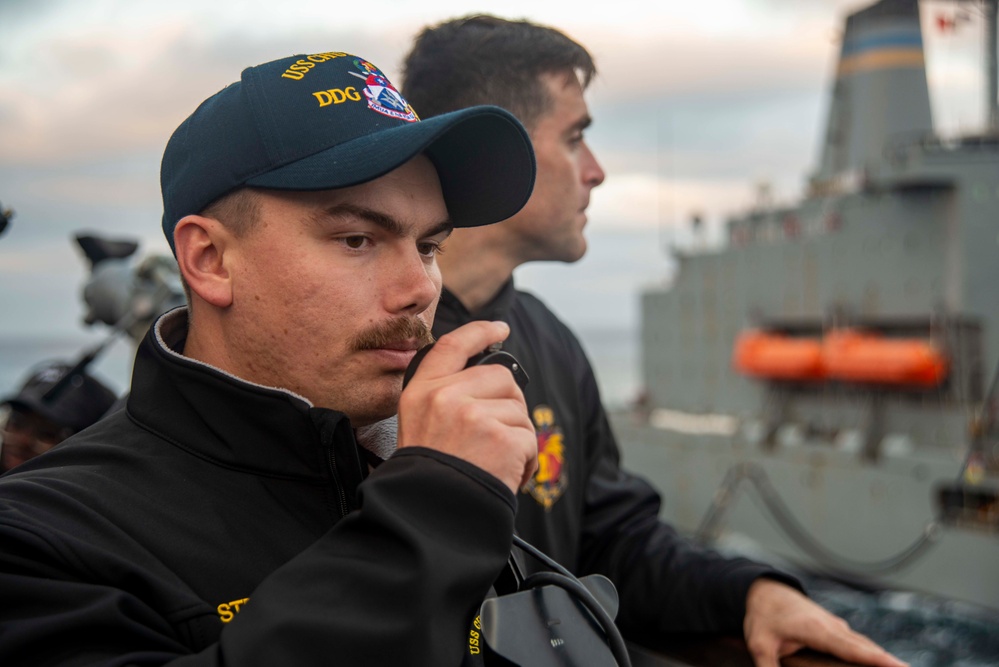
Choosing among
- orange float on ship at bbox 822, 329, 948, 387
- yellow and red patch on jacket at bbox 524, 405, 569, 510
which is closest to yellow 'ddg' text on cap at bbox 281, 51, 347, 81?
yellow and red patch on jacket at bbox 524, 405, 569, 510

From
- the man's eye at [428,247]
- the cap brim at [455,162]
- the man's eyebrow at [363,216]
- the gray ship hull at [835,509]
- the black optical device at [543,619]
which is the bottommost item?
the gray ship hull at [835,509]

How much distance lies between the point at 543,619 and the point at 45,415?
2.63 meters

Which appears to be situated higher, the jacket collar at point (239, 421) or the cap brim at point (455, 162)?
the cap brim at point (455, 162)

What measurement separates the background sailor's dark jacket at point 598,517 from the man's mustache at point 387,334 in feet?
2.96

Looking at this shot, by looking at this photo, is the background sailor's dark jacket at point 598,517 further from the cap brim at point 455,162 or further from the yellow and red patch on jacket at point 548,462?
the cap brim at point 455,162

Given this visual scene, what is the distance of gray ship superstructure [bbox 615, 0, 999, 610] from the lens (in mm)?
11969

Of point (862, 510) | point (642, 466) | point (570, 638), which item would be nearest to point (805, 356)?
point (862, 510)

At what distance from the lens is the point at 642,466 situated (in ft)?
55.1

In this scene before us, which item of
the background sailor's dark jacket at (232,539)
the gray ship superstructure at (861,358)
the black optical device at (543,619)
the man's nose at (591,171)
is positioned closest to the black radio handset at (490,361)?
the black optical device at (543,619)

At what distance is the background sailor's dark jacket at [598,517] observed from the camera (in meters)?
1.76

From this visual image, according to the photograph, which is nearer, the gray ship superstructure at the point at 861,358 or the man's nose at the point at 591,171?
the man's nose at the point at 591,171

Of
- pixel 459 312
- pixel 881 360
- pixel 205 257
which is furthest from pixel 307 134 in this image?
pixel 881 360

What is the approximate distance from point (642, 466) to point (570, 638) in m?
16.0

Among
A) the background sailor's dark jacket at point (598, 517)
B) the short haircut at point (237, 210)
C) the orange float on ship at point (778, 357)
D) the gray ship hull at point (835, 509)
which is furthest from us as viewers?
the orange float on ship at point (778, 357)
